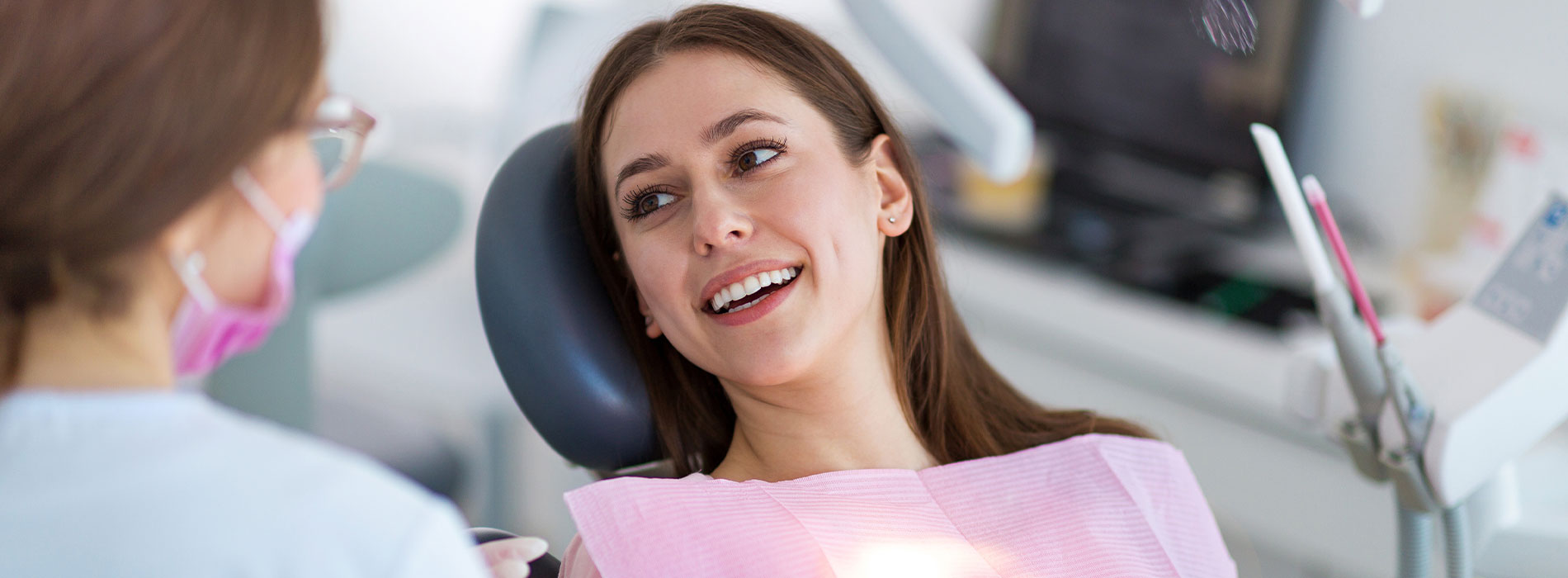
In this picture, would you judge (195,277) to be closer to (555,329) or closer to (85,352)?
(85,352)

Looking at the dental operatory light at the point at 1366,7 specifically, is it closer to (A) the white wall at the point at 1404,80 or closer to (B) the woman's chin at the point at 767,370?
(B) the woman's chin at the point at 767,370

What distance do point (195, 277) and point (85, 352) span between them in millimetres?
63

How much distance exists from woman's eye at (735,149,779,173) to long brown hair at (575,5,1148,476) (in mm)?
86

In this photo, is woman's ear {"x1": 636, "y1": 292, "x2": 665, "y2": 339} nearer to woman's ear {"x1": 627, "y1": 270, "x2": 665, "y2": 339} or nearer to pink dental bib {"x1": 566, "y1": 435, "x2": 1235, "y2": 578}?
woman's ear {"x1": 627, "y1": 270, "x2": 665, "y2": 339}

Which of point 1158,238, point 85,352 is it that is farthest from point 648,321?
point 1158,238

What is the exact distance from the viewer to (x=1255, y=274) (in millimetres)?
2182

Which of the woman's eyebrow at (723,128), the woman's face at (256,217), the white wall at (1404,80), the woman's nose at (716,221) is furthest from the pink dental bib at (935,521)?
the white wall at (1404,80)

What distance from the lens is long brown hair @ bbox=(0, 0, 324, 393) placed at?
56 centimetres

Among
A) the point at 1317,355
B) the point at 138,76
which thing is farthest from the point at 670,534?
the point at 1317,355

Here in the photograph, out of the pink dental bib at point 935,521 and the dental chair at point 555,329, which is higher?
the dental chair at point 555,329

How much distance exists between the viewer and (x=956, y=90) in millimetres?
1045

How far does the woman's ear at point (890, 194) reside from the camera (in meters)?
1.25

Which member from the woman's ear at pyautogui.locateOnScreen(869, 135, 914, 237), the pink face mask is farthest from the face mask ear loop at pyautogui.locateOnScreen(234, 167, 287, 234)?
the woman's ear at pyautogui.locateOnScreen(869, 135, 914, 237)

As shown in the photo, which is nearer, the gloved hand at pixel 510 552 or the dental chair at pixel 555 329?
the gloved hand at pixel 510 552
